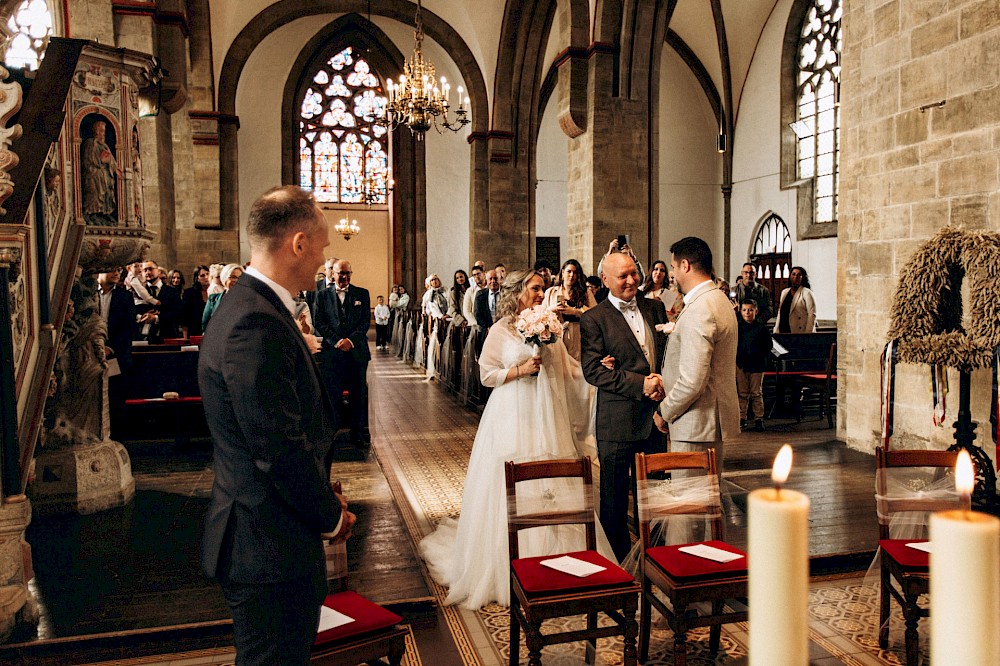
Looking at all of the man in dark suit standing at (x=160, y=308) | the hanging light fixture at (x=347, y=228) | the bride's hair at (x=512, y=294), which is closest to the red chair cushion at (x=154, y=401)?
the man in dark suit standing at (x=160, y=308)

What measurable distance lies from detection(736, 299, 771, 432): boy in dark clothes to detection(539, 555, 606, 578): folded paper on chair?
496cm

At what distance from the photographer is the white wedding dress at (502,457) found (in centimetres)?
379

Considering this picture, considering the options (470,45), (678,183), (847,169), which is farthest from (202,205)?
(847,169)

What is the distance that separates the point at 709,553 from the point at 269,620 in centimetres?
177

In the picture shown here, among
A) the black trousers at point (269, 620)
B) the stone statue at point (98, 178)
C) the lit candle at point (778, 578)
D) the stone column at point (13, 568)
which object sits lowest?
the stone column at point (13, 568)

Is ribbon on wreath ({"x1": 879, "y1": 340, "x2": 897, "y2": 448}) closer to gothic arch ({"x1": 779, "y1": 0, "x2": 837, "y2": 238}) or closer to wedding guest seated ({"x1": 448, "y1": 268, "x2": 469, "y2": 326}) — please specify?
wedding guest seated ({"x1": 448, "y1": 268, "x2": 469, "y2": 326})

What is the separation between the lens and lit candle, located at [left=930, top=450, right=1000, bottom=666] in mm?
449

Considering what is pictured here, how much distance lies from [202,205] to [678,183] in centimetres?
1166

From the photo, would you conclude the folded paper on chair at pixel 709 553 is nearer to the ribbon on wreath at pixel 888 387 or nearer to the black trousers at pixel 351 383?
the ribbon on wreath at pixel 888 387

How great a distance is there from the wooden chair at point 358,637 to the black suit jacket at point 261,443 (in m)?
0.45

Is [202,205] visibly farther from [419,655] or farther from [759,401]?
[419,655]

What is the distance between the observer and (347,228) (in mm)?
22250

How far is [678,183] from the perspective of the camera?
20.6m

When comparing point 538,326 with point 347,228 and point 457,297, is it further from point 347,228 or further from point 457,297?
point 347,228
